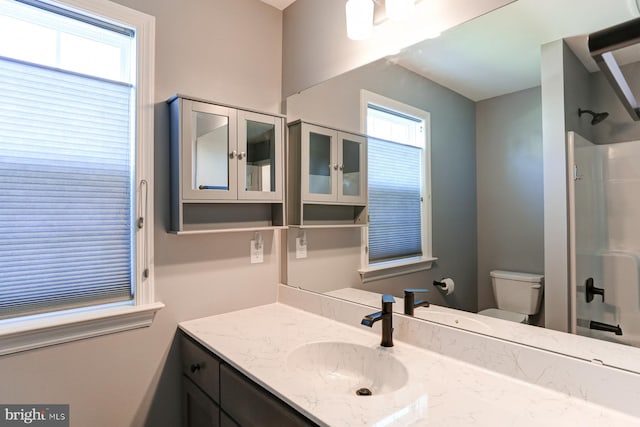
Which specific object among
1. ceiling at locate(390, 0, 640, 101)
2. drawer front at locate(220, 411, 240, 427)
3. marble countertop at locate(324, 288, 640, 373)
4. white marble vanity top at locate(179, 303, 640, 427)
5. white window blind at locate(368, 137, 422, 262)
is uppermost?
ceiling at locate(390, 0, 640, 101)

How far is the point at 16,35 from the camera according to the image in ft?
4.13

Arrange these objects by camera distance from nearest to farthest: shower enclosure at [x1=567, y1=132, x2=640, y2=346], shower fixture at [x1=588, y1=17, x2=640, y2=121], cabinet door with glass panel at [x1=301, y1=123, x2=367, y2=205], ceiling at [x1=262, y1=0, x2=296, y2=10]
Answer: shower fixture at [x1=588, y1=17, x2=640, y2=121]
shower enclosure at [x1=567, y1=132, x2=640, y2=346]
cabinet door with glass panel at [x1=301, y1=123, x2=367, y2=205]
ceiling at [x1=262, y1=0, x2=296, y2=10]

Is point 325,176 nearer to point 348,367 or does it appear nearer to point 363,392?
point 348,367

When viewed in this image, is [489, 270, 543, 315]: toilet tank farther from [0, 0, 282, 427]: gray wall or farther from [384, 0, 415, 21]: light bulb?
[0, 0, 282, 427]: gray wall

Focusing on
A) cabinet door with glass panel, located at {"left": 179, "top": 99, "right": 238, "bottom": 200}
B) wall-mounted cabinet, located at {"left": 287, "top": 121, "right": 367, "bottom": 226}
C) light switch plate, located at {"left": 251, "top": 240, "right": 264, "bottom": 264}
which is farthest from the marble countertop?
cabinet door with glass panel, located at {"left": 179, "top": 99, "right": 238, "bottom": 200}

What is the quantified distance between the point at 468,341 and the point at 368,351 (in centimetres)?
36

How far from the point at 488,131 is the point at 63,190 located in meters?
1.61

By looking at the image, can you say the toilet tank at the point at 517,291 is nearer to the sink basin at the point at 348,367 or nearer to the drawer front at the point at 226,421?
the sink basin at the point at 348,367

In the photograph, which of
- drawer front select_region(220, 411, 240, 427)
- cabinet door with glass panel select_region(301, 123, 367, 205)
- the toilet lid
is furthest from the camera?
cabinet door with glass panel select_region(301, 123, 367, 205)

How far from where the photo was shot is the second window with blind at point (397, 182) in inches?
54.0

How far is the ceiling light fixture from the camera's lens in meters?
1.44

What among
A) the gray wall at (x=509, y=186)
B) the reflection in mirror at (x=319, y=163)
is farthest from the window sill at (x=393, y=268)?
the reflection in mirror at (x=319, y=163)

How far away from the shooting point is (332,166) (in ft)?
5.74

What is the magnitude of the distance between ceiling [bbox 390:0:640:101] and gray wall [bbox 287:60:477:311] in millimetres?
55
